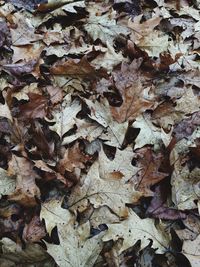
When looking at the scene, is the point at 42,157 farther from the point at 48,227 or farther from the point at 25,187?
the point at 48,227

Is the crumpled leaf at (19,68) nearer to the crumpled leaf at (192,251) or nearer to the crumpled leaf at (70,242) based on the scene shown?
the crumpled leaf at (70,242)

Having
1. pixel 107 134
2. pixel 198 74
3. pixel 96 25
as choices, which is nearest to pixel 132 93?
pixel 107 134

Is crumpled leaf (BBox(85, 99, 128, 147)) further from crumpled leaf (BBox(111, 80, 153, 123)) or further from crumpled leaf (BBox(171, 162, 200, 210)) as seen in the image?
crumpled leaf (BBox(171, 162, 200, 210))

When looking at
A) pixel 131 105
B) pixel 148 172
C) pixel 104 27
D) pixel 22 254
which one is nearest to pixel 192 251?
pixel 148 172

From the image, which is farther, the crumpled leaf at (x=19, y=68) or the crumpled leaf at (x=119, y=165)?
the crumpled leaf at (x=19, y=68)

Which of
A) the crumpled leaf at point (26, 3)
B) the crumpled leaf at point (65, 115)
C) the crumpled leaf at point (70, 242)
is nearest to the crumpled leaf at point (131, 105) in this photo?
the crumpled leaf at point (65, 115)

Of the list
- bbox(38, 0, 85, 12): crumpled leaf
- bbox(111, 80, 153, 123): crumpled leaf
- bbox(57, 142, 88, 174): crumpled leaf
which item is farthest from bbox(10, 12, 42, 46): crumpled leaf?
bbox(57, 142, 88, 174): crumpled leaf
